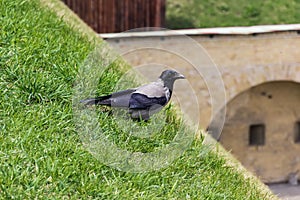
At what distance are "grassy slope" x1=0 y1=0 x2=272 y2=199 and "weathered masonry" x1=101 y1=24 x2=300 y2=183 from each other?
4.52 metres

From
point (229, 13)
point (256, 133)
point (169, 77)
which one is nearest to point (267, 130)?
point (256, 133)

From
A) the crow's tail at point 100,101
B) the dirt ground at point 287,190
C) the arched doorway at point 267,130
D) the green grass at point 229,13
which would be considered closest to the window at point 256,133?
the arched doorway at point 267,130

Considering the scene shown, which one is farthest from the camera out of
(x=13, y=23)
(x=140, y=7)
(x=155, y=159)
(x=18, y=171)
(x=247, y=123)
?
(x=247, y=123)

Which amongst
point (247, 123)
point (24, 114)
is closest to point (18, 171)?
point (24, 114)

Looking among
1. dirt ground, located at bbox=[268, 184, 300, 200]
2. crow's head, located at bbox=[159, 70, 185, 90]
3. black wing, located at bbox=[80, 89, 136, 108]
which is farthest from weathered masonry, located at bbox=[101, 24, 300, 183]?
black wing, located at bbox=[80, 89, 136, 108]

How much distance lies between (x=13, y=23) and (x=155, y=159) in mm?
2217

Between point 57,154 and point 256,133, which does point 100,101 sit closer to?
point 57,154

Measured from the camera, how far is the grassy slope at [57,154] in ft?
12.9

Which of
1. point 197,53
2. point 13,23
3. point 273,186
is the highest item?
point 13,23

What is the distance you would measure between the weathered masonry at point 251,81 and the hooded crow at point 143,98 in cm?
515

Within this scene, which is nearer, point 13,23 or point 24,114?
point 24,114

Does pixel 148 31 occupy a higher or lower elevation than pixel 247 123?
higher

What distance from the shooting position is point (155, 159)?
4516 millimetres

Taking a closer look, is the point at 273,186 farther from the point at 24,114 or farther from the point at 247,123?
the point at 24,114
